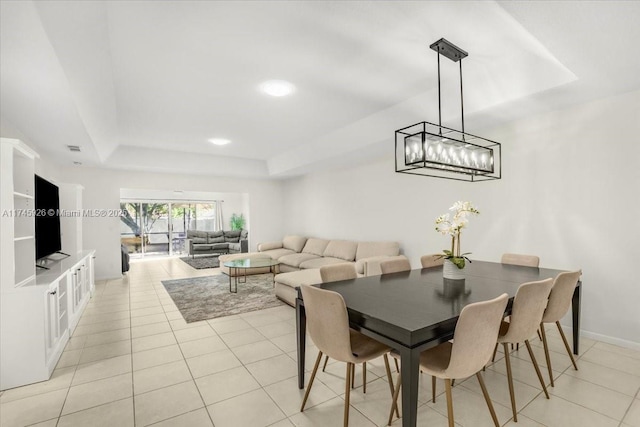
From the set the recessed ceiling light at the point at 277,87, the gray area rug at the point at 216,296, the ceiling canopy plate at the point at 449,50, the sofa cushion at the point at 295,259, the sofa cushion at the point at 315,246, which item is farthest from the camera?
the sofa cushion at the point at 315,246

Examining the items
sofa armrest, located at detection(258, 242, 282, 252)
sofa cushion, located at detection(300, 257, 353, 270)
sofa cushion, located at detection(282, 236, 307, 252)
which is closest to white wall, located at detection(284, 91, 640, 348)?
sofa cushion, located at detection(300, 257, 353, 270)

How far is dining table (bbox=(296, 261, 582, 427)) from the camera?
146 centimetres

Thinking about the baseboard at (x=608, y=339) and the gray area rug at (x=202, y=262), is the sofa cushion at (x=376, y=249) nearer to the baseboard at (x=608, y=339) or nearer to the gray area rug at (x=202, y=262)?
the baseboard at (x=608, y=339)

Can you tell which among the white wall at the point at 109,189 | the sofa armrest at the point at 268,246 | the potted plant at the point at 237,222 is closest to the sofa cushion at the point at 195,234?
the potted plant at the point at 237,222

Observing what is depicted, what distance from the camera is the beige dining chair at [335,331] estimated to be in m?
1.74

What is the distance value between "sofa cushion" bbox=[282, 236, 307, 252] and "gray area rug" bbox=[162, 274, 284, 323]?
1.26 meters

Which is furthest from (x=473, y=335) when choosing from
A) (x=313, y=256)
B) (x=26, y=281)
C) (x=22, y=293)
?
(x=313, y=256)

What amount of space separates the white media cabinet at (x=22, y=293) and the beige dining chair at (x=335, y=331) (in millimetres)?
2301

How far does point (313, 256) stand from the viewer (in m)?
6.62

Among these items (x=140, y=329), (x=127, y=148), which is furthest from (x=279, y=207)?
(x=140, y=329)

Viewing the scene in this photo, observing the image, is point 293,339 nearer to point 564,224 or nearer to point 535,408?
point 535,408

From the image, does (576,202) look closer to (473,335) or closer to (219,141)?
(473,335)

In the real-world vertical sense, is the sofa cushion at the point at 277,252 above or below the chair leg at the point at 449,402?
above

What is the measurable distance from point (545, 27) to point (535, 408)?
246 cm
